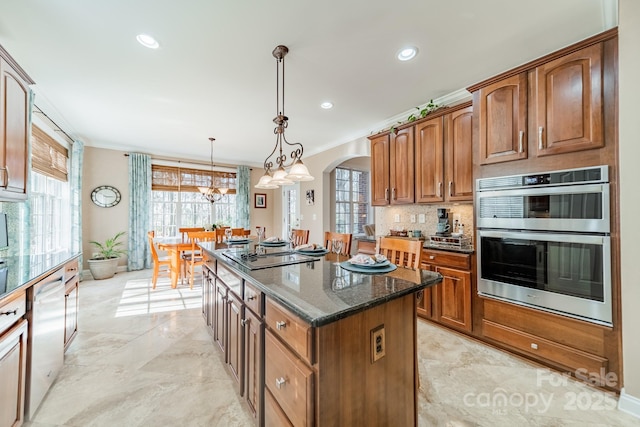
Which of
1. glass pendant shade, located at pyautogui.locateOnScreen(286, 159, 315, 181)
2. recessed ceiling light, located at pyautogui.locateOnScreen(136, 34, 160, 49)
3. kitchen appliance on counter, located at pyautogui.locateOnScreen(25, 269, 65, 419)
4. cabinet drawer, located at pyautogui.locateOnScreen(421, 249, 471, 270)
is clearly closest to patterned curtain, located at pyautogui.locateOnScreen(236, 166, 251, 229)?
recessed ceiling light, located at pyautogui.locateOnScreen(136, 34, 160, 49)

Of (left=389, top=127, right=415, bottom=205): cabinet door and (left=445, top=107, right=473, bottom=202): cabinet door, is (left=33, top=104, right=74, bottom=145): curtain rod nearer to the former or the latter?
(left=389, top=127, right=415, bottom=205): cabinet door

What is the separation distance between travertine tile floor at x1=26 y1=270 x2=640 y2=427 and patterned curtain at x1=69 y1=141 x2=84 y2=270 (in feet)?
8.23

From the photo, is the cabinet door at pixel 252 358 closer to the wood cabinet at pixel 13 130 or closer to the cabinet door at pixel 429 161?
the wood cabinet at pixel 13 130

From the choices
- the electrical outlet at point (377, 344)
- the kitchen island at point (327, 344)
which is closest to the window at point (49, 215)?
the kitchen island at point (327, 344)

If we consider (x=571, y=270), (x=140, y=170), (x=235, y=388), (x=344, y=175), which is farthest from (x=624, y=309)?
(x=140, y=170)

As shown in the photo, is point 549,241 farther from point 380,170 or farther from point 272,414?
point 272,414

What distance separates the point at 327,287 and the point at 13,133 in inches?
103

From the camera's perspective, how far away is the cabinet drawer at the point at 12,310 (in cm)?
128

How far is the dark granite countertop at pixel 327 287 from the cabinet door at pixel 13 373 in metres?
1.16

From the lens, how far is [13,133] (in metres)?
1.92

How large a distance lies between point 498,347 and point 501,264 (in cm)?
79

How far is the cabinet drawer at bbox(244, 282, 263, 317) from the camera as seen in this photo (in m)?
1.36

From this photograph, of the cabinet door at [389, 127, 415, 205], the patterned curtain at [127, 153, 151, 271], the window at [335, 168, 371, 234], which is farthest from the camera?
the window at [335, 168, 371, 234]

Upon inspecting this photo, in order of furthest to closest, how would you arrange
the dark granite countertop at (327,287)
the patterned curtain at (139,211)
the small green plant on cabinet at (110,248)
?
1. the patterned curtain at (139,211)
2. the small green plant on cabinet at (110,248)
3. the dark granite countertop at (327,287)
